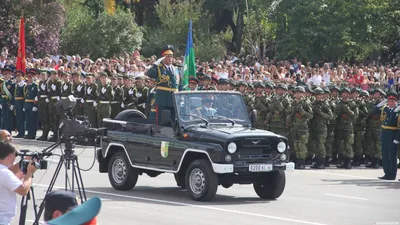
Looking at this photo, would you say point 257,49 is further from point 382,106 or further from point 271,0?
point 382,106

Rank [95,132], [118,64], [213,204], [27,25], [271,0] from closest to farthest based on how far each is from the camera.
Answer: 1. [95,132]
2. [213,204]
3. [118,64]
4. [27,25]
5. [271,0]

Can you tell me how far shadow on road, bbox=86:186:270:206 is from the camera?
54.7 ft

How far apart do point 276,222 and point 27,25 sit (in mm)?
28225

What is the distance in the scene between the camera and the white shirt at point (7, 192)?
970cm

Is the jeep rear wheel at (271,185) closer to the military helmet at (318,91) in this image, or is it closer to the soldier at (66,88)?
the military helmet at (318,91)

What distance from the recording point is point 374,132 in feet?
83.1

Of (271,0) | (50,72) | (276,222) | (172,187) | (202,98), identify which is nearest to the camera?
(276,222)

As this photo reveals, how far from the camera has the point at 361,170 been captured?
2428cm

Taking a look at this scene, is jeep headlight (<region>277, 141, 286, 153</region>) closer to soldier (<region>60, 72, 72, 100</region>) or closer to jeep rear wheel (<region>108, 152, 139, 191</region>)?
jeep rear wheel (<region>108, 152, 139, 191</region>)

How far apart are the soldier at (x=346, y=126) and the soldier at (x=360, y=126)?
40 cm

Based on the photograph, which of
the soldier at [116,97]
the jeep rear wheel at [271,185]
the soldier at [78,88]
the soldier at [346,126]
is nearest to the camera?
the jeep rear wheel at [271,185]

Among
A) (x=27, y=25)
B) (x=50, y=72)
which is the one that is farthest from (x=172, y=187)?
(x=27, y=25)

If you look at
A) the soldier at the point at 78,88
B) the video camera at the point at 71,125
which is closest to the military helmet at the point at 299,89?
the soldier at the point at 78,88

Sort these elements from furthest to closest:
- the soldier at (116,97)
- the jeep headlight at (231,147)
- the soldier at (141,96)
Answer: the soldier at (116,97)
the soldier at (141,96)
the jeep headlight at (231,147)
